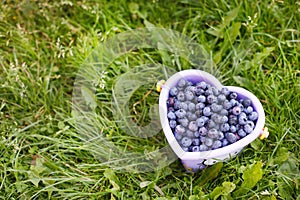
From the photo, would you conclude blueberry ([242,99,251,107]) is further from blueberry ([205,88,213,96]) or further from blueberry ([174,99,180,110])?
blueberry ([174,99,180,110])

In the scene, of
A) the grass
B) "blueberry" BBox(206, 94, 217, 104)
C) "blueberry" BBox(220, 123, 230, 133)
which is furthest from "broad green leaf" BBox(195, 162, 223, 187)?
"blueberry" BBox(206, 94, 217, 104)

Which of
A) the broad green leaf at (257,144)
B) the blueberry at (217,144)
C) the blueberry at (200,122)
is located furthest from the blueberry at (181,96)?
the broad green leaf at (257,144)

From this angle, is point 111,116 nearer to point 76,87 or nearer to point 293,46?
point 76,87

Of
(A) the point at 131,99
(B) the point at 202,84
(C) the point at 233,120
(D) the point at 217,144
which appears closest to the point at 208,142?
(D) the point at 217,144

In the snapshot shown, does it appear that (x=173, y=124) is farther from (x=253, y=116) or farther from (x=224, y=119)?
(x=253, y=116)

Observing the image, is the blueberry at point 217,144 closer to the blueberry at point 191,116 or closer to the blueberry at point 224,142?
the blueberry at point 224,142

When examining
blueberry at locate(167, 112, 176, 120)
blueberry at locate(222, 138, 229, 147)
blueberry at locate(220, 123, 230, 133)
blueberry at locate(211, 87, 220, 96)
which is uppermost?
blueberry at locate(211, 87, 220, 96)

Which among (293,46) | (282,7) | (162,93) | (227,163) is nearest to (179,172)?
(227,163)
